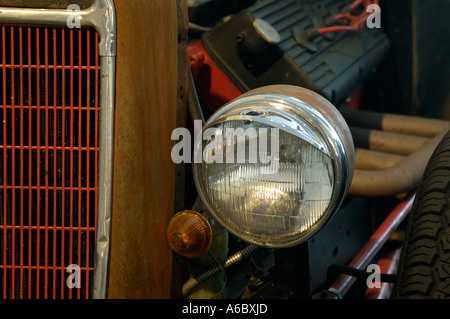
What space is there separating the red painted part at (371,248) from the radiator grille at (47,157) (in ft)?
2.57

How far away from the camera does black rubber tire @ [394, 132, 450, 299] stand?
45.1 inches

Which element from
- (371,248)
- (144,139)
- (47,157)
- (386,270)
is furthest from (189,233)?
(386,270)

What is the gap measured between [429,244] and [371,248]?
0.61 meters

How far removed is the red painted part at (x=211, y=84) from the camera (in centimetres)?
197

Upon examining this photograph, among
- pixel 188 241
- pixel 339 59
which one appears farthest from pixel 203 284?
pixel 339 59

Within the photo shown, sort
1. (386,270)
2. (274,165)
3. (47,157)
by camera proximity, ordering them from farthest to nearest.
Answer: (386,270) → (47,157) → (274,165)

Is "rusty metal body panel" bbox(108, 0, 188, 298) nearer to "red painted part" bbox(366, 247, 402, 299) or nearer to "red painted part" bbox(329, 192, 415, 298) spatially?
"red painted part" bbox(329, 192, 415, 298)

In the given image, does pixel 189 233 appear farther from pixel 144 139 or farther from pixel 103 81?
pixel 103 81

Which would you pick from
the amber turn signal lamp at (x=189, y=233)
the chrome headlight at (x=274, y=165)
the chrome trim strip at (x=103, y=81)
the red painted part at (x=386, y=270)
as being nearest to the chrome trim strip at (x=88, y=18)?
the chrome trim strip at (x=103, y=81)

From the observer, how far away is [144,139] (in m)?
1.24

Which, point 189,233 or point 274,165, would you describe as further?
point 189,233

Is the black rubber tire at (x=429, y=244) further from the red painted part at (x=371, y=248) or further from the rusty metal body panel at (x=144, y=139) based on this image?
the rusty metal body panel at (x=144, y=139)

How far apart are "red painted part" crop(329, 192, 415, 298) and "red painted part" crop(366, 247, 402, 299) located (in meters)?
0.11

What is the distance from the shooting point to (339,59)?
223cm
